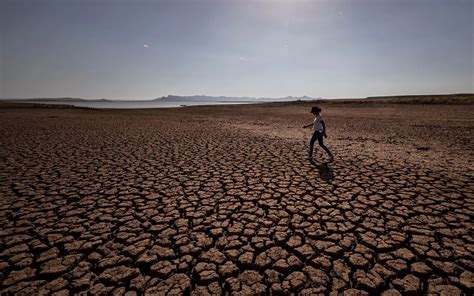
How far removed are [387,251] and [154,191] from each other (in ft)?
12.1

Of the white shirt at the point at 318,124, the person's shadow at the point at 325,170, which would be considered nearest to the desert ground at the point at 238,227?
the person's shadow at the point at 325,170

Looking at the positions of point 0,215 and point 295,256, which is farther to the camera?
point 0,215

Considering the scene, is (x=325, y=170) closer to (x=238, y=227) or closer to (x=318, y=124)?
(x=318, y=124)

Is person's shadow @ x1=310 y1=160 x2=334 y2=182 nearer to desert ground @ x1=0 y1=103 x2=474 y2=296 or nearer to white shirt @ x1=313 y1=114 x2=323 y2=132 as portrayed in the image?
desert ground @ x1=0 y1=103 x2=474 y2=296

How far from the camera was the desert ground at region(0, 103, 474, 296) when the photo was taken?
83.4 inches

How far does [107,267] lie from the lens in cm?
229

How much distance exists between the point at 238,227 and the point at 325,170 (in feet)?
10.5

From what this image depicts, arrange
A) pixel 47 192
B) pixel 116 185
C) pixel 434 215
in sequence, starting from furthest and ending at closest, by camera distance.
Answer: pixel 116 185 → pixel 47 192 → pixel 434 215

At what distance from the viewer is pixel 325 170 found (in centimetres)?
534

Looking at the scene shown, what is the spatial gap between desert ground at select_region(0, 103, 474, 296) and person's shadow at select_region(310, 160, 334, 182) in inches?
2.6

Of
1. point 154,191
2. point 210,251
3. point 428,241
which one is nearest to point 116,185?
point 154,191

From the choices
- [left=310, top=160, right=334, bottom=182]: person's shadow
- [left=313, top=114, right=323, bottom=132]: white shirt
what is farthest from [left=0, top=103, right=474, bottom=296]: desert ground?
[left=313, top=114, right=323, bottom=132]: white shirt

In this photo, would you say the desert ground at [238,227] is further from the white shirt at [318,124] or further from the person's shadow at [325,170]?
the white shirt at [318,124]

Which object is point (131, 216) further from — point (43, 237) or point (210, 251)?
point (210, 251)
